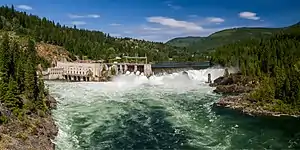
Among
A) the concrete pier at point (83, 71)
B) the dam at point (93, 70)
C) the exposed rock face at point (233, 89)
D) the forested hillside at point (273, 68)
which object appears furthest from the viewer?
the dam at point (93, 70)

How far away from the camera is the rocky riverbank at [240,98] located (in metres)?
68.7

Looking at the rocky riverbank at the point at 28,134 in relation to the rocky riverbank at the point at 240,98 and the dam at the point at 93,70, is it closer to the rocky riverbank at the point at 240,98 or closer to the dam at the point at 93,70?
the rocky riverbank at the point at 240,98

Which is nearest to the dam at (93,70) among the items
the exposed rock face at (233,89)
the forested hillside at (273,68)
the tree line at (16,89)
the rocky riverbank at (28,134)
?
the forested hillside at (273,68)

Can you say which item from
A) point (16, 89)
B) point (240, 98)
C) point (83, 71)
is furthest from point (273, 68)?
point (16, 89)

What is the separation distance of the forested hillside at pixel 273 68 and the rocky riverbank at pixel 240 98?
1.13 metres

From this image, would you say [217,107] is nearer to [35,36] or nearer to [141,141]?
[141,141]

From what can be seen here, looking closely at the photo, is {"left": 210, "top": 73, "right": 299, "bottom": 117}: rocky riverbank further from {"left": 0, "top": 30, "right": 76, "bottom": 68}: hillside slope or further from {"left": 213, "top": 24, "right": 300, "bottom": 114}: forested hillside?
{"left": 0, "top": 30, "right": 76, "bottom": 68}: hillside slope

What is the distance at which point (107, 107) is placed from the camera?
72.8 metres

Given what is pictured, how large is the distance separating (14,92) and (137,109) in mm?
25796

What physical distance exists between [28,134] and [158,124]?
21416mm

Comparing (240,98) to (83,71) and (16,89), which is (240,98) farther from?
(83,71)

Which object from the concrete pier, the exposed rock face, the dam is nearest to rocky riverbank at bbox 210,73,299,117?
the exposed rock face

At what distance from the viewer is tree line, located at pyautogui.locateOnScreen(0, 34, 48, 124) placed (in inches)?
1948

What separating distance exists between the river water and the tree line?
4.82 m
